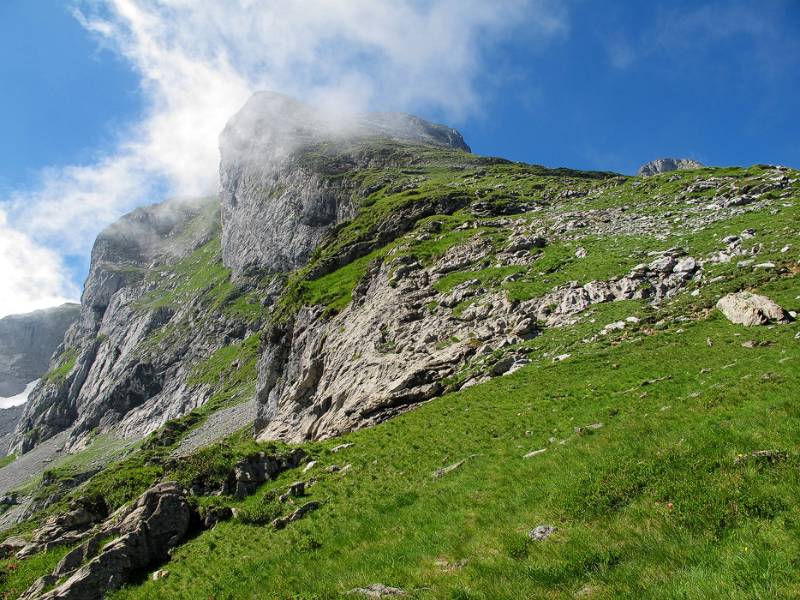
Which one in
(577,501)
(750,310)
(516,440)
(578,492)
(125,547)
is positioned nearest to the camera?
(577,501)

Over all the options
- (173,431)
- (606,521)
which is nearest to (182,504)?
(606,521)

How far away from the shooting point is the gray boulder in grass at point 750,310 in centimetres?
2383

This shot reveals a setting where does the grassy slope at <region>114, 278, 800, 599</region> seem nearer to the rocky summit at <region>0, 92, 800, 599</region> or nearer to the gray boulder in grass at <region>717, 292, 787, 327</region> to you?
the rocky summit at <region>0, 92, 800, 599</region>

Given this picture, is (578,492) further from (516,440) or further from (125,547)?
(125,547)

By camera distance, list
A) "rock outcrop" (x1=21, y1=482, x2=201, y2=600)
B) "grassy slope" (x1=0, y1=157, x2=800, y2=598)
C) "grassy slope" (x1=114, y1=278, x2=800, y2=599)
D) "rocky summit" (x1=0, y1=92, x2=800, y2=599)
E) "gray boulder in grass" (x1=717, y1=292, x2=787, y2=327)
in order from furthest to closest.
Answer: "gray boulder in grass" (x1=717, y1=292, x2=787, y2=327) → "rock outcrop" (x1=21, y1=482, x2=201, y2=600) → "rocky summit" (x1=0, y1=92, x2=800, y2=599) → "grassy slope" (x1=0, y1=157, x2=800, y2=598) → "grassy slope" (x1=114, y1=278, x2=800, y2=599)

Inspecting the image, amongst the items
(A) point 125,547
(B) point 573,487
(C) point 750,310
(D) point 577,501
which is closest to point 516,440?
(B) point 573,487

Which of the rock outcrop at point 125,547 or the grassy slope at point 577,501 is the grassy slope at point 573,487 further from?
the rock outcrop at point 125,547

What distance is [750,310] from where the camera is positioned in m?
24.6

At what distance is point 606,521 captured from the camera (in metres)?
9.73

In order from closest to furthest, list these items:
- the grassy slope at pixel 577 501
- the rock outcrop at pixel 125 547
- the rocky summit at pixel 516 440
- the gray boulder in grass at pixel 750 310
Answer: the grassy slope at pixel 577 501 → the rocky summit at pixel 516 440 → the rock outcrop at pixel 125 547 → the gray boulder in grass at pixel 750 310

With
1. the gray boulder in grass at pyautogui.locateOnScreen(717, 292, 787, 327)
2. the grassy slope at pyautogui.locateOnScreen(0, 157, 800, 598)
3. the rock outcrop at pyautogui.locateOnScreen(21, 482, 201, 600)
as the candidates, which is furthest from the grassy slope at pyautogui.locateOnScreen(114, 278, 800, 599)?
the gray boulder in grass at pyautogui.locateOnScreen(717, 292, 787, 327)

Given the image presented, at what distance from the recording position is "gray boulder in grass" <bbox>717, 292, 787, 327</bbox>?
78.2 feet

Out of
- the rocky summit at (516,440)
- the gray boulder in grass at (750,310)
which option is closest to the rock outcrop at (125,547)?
the rocky summit at (516,440)

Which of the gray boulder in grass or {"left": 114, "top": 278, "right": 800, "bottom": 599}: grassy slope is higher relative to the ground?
the gray boulder in grass
